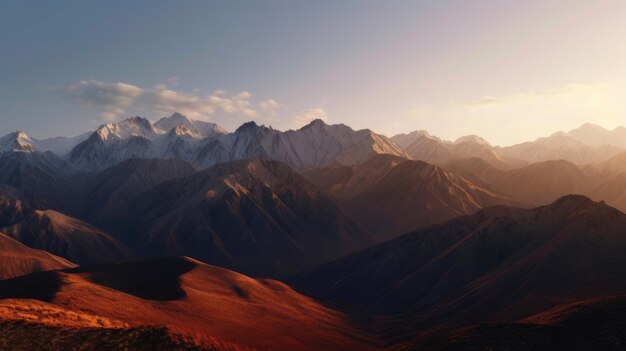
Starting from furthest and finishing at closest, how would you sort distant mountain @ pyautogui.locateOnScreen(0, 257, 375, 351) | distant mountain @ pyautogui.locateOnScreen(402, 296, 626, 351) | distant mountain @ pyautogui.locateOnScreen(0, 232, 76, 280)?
distant mountain @ pyautogui.locateOnScreen(0, 232, 76, 280)
distant mountain @ pyautogui.locateOnScreen(402, 296, 626, 351)
distant mountain @ pyautogui.locateOnScreen(0, 257, 375, 351)

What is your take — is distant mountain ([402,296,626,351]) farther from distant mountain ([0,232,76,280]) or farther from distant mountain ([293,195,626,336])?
distant mountain ([0,232,76,280])

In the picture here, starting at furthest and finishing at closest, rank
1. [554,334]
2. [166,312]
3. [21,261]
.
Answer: [21,261], [166,312], [554,334]

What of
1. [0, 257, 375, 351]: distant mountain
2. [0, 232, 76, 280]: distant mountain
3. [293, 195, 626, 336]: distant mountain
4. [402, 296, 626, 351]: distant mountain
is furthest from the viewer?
[0, 232, 76, 280]: distant mountain

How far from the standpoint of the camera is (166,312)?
8006cm

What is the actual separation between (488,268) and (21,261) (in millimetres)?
128876

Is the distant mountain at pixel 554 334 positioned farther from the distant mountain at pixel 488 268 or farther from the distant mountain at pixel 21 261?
the distant mountain at pixel 21 261

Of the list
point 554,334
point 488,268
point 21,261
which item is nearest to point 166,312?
point 554,334

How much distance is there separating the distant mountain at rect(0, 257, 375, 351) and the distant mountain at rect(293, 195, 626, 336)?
19901mm

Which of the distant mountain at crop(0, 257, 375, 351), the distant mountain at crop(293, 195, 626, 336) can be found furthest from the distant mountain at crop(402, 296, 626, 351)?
the distant mountain at crop(293, 195, 626, 336)

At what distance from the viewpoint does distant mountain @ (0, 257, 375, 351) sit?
50.0 meters

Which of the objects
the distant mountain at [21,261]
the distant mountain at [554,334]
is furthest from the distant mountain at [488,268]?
the distant mountain at [21,261]

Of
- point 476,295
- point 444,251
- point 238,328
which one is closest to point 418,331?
point 476,295

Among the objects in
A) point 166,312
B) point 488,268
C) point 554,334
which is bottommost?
point 166,312

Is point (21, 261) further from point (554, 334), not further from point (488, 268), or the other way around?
point (554, 334)
